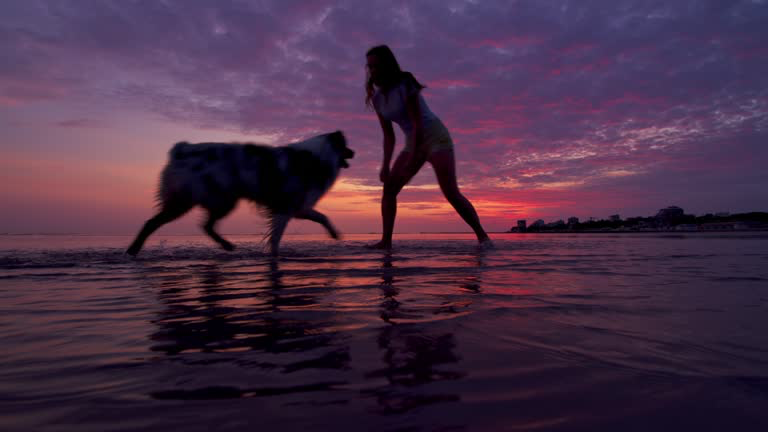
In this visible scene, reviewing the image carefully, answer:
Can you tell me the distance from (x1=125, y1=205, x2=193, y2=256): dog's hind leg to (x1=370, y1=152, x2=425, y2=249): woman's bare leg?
2.31 meters

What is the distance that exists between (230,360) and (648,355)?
1.01 m

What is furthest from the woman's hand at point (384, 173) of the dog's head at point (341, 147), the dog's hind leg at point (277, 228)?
the dog's hind leg at point (277, 228)

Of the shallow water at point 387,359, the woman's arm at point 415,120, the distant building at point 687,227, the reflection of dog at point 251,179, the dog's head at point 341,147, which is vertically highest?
the woman's arm at point 415,120

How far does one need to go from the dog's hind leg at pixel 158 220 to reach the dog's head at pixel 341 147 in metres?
1.63

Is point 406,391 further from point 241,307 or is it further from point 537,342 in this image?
point 241,307

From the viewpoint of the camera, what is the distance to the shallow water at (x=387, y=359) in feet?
2.20

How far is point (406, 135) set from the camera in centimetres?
527

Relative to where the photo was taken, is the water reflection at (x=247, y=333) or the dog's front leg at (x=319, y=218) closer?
the water reflection at (x=247, y=333)

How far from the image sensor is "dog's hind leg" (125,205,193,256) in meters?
3.89

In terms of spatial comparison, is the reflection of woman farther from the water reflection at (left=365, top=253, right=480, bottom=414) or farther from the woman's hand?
the water reflection at (left=365, top=253, right=480, bottom=414)

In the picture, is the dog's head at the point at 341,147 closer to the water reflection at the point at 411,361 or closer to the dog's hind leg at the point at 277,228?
the dog's hind leg at the point at 277,228

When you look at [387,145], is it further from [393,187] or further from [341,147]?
[341,147]

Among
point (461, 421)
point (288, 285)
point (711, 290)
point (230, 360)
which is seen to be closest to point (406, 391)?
point (461, 421)

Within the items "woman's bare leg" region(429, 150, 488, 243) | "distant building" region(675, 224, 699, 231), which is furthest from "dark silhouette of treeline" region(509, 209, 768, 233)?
"woman's bare leg" region(429, 150, 488, 243)
